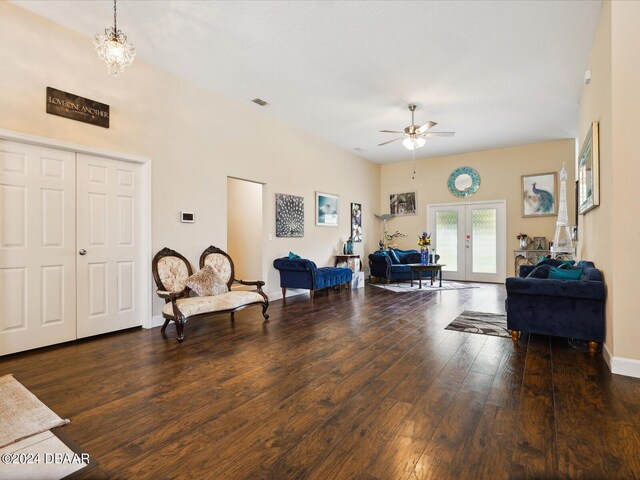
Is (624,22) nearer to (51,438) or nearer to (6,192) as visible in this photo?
(51,438)

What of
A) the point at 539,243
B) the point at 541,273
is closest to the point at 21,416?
the point at 541,273

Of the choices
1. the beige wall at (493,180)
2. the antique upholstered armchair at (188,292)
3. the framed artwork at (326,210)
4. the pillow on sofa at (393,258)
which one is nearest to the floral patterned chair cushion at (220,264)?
the antique upholstered armchair at (188,292)

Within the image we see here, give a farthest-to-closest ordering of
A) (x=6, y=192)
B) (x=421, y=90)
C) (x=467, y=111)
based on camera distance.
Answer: (x=467, y=111) → (x=421, y=90) → (x=6, y=192)

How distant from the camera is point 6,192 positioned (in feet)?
10.7

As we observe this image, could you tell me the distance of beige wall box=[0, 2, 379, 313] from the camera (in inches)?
133

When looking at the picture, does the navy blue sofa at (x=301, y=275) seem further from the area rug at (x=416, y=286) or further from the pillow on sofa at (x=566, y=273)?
the pillow on sofa at (x=566, y=273)

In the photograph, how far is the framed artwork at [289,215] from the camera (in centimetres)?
651

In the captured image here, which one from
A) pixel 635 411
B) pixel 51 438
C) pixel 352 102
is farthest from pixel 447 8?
pixel 51 438

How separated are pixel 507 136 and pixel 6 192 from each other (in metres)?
8.56

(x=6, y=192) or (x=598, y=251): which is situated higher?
(x=6, y=192)

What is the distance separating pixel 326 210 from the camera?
782 cm

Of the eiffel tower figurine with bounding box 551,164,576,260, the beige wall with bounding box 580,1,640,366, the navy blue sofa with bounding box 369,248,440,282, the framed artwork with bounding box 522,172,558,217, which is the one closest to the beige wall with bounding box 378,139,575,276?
the framed artwork with bounding box 522,172,558,217

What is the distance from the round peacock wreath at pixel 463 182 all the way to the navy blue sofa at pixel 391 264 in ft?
6.32

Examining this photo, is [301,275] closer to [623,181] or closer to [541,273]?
[541,273]
